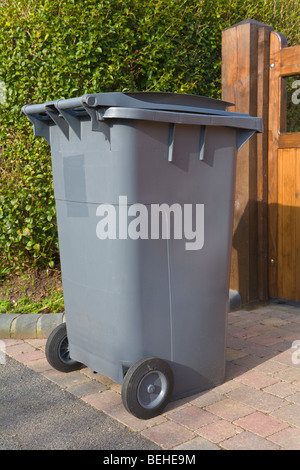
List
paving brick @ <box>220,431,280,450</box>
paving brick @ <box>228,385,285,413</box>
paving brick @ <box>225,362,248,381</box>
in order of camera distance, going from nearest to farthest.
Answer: paving brick @ <box>220,431,280,450</box>, paving brick @ <box>228,385,285,413</box>, paving brick @ <box>225,362,248,381</box>

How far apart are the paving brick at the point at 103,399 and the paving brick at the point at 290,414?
94 centimetres

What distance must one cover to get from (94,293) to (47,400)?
746 mm

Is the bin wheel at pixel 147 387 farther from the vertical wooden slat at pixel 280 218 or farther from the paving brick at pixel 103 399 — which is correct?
the vertical wooden slat at pixel 280 218

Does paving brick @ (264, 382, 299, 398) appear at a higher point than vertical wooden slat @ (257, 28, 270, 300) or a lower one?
lower

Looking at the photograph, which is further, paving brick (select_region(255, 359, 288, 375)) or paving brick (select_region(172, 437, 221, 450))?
paving brick (select_region(255, 359, 288, 375))

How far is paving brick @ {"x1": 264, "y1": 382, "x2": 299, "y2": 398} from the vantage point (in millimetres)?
3340

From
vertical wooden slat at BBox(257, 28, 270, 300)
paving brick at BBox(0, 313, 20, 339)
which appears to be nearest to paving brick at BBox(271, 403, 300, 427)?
vertical wooden slat at BBox(257, 28, 270, 300)

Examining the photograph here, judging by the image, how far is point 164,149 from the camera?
3.05m

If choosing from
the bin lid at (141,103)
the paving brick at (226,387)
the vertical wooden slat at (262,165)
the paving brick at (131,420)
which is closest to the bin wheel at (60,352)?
the paving brick at (131,420)

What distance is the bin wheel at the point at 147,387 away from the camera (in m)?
3.00

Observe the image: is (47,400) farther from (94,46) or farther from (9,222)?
(94,46)

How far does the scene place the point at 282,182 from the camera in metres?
5.13

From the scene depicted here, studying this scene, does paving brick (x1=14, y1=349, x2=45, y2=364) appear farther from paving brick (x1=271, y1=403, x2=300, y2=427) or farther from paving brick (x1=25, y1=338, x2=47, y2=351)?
paving brick (x1=271, y1=403, x2=300, y2=427)

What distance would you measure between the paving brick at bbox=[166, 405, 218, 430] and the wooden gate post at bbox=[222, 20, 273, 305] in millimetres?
2186
